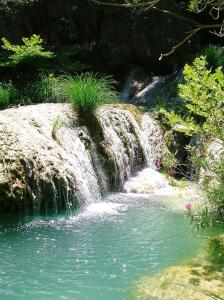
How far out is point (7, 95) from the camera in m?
9.30

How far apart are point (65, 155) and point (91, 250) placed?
230cm

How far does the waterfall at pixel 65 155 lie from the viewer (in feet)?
19.9

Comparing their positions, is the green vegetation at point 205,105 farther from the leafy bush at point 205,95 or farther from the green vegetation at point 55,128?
the green vegetation at point 55,128

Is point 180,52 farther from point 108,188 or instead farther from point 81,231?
point 81,231

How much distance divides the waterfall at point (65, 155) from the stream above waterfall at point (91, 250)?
35cm

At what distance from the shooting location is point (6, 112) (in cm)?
761

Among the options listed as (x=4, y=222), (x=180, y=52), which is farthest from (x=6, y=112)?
(x=180, y=52)

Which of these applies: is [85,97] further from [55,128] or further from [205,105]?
[205,105]

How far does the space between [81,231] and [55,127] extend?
2220mm

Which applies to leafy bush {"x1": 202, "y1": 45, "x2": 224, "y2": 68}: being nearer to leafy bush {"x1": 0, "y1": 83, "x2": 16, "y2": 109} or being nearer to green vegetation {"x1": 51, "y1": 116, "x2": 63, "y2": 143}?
leafy bush {"x1": 0, "y1": 83, "x2": 16, "y2": 109}

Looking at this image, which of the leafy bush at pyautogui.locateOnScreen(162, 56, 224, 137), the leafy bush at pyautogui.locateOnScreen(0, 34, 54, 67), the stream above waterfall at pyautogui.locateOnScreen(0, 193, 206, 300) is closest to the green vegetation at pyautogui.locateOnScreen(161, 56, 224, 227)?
the leafy bush at pyautogui.locateOnScreen(162, 56, 224, 137)

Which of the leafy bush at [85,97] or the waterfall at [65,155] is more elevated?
the leafy bush at [85,97]

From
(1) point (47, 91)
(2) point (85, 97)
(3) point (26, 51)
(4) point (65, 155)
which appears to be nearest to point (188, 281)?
(4) point (65, 155)

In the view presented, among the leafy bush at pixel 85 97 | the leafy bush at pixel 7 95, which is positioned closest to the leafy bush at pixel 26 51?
the leafy bush at pixel 7 95
